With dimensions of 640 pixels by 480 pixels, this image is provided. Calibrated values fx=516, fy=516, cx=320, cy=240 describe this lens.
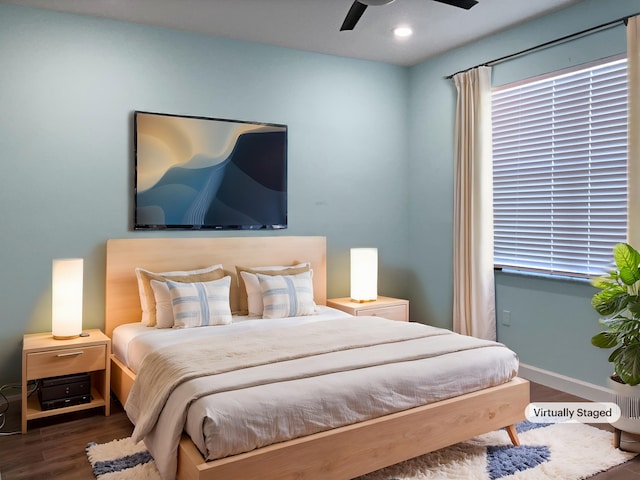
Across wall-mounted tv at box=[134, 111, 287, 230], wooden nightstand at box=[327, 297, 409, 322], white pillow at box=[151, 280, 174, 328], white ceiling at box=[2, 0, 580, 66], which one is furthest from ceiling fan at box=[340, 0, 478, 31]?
wooden nightstand at box=[327, 297, 409, 322]

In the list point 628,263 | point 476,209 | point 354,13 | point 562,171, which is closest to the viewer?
point 628,263

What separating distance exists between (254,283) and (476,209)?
6.32 feet

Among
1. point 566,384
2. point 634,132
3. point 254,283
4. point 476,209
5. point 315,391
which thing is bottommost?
point 566,384

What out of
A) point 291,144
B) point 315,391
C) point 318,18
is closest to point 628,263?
point 315,391

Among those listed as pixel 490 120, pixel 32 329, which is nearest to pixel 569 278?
pixel 490 120

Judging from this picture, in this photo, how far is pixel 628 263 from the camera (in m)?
2.82

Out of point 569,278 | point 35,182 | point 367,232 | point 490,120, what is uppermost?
point 490,120

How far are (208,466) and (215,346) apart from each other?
919 millimetres

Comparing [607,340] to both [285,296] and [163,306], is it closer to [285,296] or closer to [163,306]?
[285,296]

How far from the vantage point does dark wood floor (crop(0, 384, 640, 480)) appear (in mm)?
2559

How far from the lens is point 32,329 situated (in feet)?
11.6

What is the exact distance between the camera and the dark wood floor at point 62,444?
2559 mm

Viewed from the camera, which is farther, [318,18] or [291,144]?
[291,144]

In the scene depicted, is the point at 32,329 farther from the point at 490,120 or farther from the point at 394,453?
the point at 490,120
